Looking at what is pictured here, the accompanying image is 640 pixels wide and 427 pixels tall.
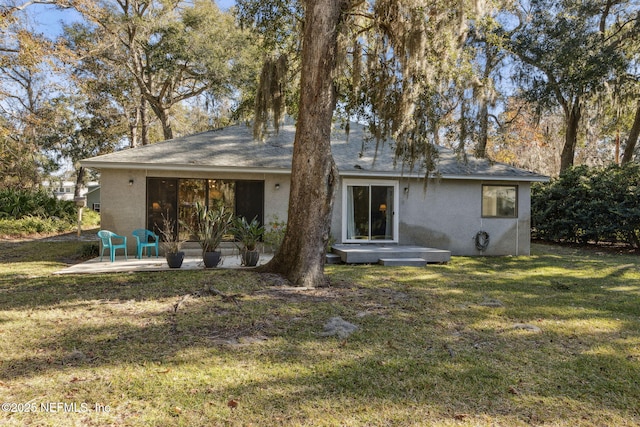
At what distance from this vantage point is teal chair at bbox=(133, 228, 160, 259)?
9.14m

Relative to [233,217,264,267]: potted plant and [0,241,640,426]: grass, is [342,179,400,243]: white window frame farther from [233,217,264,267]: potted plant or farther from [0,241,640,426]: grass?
[0,241,640,426]: grass

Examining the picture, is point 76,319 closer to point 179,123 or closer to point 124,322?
point 124,322

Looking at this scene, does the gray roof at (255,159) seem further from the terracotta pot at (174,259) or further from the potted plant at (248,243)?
the terracotta pot at (174,259)

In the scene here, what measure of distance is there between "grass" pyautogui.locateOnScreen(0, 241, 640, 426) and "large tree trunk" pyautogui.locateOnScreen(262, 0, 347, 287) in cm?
65

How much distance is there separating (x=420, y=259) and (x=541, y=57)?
949cm

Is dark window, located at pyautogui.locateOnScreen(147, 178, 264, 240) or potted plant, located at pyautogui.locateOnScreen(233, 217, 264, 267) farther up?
dark window, located at pyautogui.locateOnScreen(147, 178, 264, 240)

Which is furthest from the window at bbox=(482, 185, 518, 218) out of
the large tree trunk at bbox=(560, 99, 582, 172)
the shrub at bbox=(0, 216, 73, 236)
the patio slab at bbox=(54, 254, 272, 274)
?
the shrub at bbox=(0, 216, 73, 236)

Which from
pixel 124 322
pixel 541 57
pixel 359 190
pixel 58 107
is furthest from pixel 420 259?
pixel 58 107

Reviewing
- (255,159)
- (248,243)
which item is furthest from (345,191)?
(248,243)

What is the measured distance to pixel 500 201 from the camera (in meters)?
11.5

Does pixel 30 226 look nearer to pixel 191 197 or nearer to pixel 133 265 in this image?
pixel 191 197

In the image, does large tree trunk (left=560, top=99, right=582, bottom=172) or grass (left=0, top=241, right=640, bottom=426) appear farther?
large tree trunk (left=560, top=99, right=582, bottom=172)

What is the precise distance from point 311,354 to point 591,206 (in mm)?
12863

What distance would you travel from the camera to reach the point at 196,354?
11.6 feet
